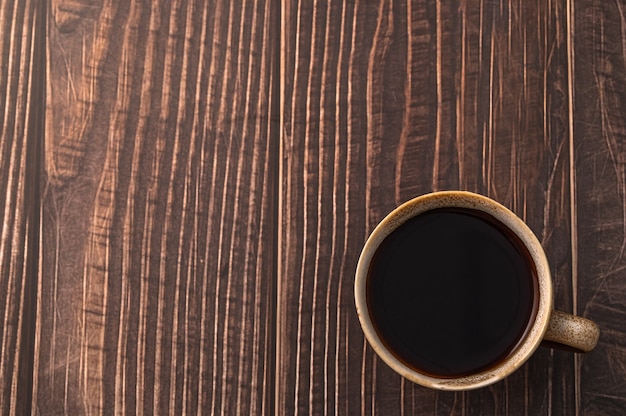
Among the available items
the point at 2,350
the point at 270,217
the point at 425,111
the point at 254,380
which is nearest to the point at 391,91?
the point at 425,111

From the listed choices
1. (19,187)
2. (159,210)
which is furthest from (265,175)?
(19,187)

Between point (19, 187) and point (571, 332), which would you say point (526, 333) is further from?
point (19, 187)

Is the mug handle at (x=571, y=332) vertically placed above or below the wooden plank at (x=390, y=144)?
below

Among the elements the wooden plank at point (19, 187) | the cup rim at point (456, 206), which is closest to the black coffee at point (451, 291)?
the cup rim at point (456, 206)

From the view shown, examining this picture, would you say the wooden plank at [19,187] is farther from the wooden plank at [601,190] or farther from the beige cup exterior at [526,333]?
the wooden plank at [601,190]

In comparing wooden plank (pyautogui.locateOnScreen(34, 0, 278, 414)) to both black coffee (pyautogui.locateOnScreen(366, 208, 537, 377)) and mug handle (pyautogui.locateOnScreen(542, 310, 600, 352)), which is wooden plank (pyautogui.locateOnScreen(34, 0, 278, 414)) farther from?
mug handle (pyautogui.locateOnScreen(542, 310, 600, 352))

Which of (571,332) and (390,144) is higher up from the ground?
(390,144)

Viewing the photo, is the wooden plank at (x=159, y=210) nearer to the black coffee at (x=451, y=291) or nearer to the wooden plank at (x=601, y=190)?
the black coffee at (x=451, y=291)
